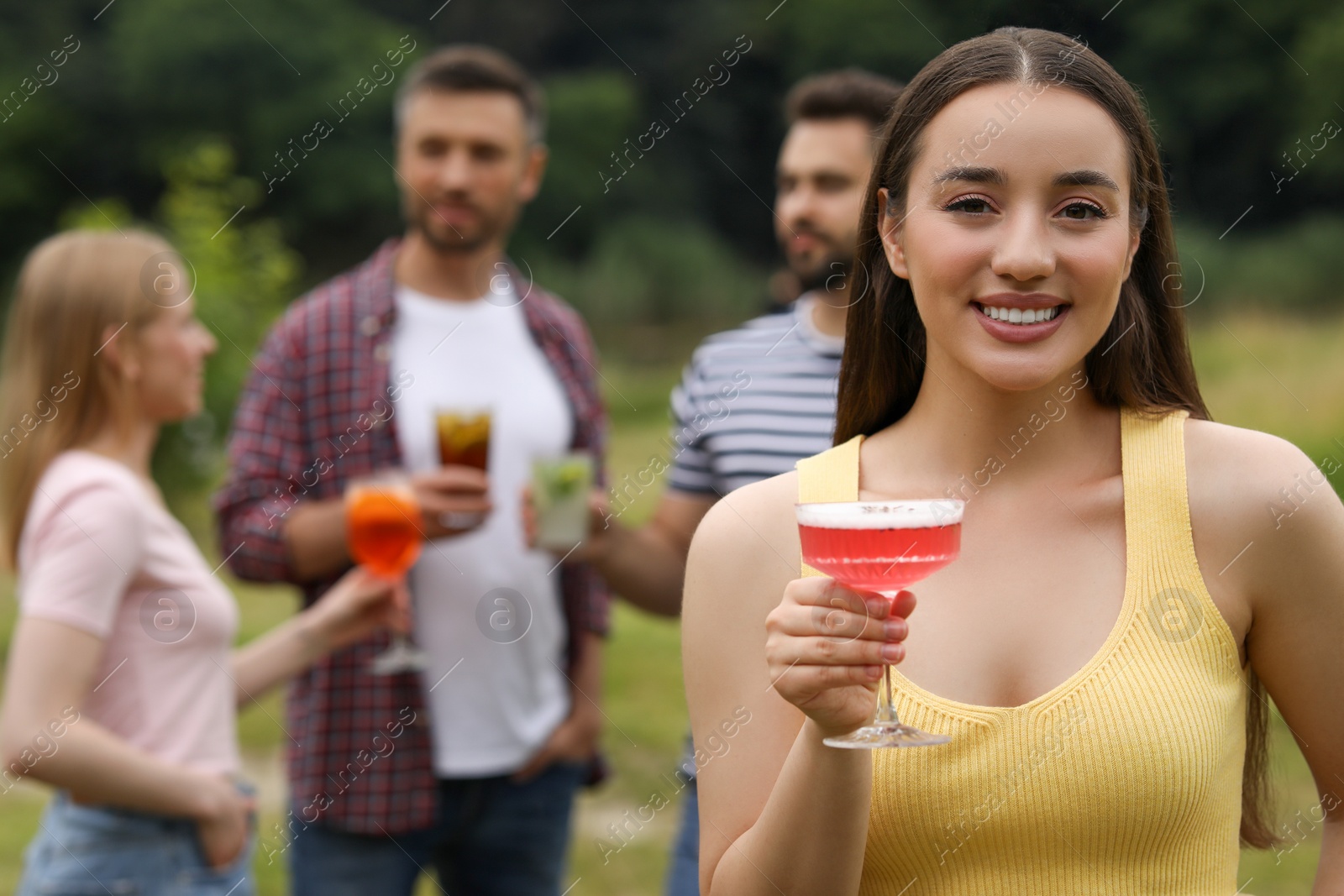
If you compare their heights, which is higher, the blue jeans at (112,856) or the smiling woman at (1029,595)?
the smiling woman at (1029,595)

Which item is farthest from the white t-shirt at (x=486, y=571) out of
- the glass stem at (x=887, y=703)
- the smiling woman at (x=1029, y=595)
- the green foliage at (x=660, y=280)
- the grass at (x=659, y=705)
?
the green foliage at (x=660, y=280)

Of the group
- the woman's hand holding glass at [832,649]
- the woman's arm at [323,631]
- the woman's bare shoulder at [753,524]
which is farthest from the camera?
the woman's arm at [323,631]

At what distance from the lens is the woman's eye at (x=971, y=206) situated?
1.90 meters

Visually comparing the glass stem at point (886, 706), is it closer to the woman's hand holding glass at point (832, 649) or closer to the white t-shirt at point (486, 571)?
the woman's hand holding glass at point (832, 649)

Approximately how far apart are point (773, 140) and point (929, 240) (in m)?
24.2

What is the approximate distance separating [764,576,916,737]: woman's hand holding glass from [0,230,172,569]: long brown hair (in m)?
2.14

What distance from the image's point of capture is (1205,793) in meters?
1.83

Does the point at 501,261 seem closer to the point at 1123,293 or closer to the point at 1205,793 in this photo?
the point at 1123,293

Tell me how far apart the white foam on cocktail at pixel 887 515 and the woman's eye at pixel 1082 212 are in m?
0.46

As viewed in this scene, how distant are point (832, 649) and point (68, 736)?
192 cm

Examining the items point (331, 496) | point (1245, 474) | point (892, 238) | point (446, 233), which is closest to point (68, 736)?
point (331, 496)

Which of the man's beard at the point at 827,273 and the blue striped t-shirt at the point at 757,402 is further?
the man's beard at the point at 827,273

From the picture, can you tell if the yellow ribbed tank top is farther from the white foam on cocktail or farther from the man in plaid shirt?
the man in plaid shirt

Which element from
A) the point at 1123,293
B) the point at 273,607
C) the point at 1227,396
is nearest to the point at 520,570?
the point at 1123,293
